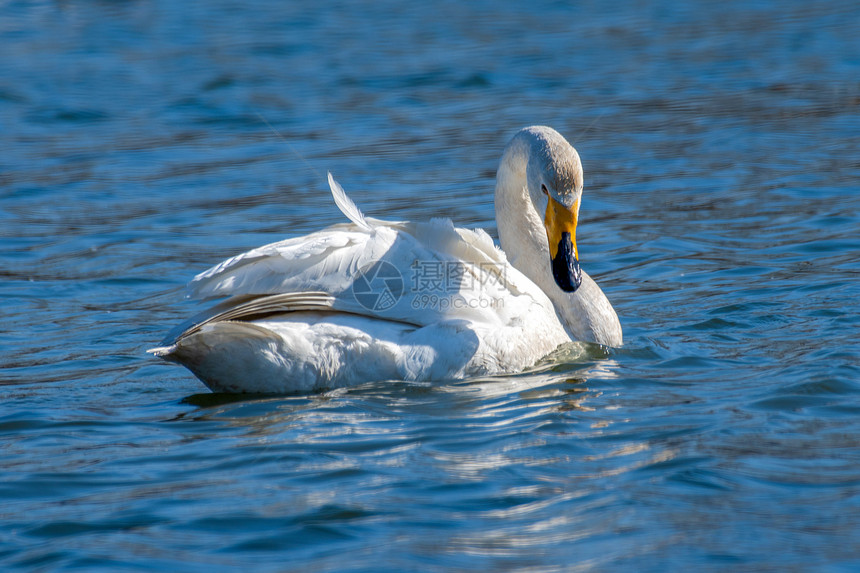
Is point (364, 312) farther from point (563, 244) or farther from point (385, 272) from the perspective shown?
point (563, 244)

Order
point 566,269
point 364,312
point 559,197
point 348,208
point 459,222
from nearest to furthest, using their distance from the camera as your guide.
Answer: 1. point 364,312
2. point 348,208
3. point 566,269
4. point 559,197
5. point 459,222

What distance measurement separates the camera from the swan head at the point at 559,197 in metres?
6.62

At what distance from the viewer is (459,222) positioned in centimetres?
1047

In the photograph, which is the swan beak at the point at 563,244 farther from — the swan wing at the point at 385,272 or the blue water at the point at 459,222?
the blue water at the point at 459,222

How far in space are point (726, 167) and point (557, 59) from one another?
6070 mm

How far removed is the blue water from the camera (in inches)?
180

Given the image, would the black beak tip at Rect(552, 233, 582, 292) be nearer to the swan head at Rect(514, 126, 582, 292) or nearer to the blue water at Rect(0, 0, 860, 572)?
the swan head at Rect(514, 126, 582, 292)

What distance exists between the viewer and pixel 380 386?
619 centimetres

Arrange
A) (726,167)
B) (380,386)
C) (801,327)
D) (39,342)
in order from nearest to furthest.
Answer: (380,386) → (801,327) → (39,342) → (726,167)

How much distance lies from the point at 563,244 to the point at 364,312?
53.2 inches

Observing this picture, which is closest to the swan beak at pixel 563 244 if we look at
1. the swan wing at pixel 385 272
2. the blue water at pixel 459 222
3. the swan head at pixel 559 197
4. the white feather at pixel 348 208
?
the swan head at pixel 559 197

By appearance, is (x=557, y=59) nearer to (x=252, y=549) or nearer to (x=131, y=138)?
(x=131, y=138)

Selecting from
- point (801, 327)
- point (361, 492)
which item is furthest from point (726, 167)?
point (361, 492)

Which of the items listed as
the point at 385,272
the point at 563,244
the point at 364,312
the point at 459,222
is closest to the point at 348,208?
the point at 385,272
